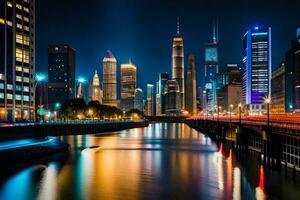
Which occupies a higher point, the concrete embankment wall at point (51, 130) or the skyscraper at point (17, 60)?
the skyscraper at point (17, 60)

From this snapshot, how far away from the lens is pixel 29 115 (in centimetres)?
16750

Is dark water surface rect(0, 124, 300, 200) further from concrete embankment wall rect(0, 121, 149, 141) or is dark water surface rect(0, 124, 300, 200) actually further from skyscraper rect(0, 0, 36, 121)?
skyscraper rect(0, 0, 36, 121)

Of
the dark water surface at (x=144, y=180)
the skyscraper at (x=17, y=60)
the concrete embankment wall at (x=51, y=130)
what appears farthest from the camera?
the skyscraper at (x=17, y=60)

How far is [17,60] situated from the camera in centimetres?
16362

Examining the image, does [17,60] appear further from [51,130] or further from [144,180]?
[144,180]

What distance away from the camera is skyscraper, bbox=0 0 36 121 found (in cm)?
15562

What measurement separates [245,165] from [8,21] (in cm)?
12531

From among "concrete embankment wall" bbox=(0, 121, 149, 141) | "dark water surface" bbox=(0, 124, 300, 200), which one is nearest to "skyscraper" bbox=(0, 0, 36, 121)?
"concrete embankment wall" bbox=(0, 121, 149, 141)

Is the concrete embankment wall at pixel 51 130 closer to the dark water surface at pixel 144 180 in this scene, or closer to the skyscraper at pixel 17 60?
the dark water surface at pixel 144 180

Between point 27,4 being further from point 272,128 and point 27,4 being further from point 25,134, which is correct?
point 272,128

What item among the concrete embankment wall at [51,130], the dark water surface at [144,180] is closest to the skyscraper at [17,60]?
the concrete embankment wall at [51,130]

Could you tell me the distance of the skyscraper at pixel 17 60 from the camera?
156 metres

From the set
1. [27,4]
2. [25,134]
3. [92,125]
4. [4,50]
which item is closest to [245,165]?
[25,134]

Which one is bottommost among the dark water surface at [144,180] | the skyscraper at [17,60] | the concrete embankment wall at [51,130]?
the dark water surface at [144,180]
